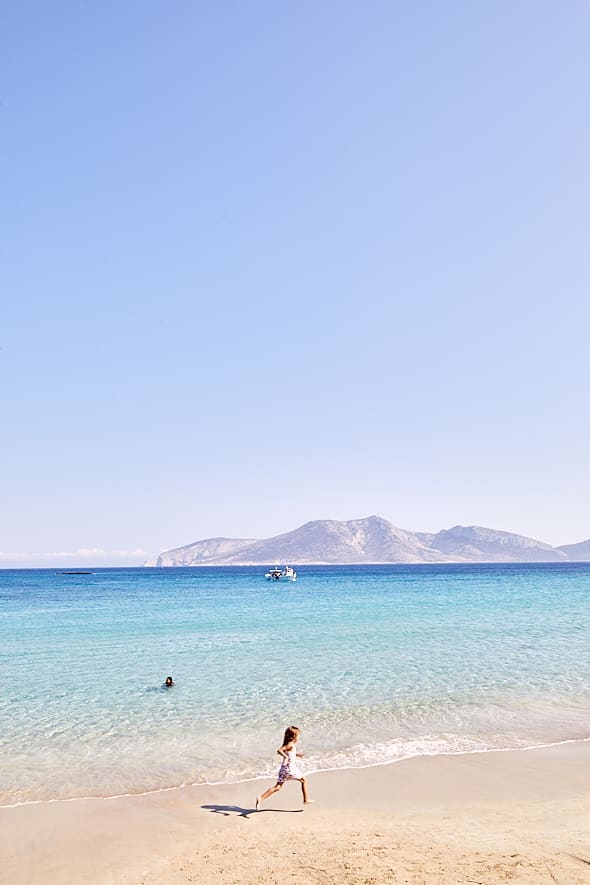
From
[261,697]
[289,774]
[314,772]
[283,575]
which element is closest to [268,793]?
[289,774]

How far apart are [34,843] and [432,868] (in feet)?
20.2

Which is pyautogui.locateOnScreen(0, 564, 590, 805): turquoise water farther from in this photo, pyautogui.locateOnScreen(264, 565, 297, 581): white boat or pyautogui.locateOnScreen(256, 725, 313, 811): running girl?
pyautogui.locateOnScreen(264, 565, 297, 581): white boat

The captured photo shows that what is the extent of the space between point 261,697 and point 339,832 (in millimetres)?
9016

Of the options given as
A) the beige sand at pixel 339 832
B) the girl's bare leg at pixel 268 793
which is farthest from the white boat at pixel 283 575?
the girl's bare leg at pixel 268 793

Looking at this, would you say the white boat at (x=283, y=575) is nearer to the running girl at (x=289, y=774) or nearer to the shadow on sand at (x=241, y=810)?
the running girl at (x=289, y=774)

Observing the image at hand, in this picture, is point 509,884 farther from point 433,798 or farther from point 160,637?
point 160,637

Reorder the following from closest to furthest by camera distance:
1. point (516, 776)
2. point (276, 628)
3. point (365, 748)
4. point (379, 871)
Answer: point (379, 871) → point (516, 776) → point (365, 748) → point (276, 628)

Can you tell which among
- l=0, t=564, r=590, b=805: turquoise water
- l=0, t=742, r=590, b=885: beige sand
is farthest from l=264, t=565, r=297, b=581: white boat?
l=0, t=742, r=590, b=885: beige sand

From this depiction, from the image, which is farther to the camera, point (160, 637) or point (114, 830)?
point (160, 637)

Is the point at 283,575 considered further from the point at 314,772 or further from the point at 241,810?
the point at 241,810

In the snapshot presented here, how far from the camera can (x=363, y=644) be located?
90.1ft

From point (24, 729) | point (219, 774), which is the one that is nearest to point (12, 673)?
point (24, 729)

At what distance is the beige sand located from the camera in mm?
7863

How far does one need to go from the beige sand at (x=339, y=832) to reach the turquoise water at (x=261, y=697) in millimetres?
1140
